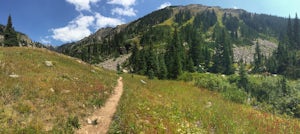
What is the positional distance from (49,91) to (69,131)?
6.81 meters

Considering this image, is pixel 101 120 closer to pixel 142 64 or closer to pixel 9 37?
pixel 142 64

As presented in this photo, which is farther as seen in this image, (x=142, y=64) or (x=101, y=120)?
(x=142, y=64)

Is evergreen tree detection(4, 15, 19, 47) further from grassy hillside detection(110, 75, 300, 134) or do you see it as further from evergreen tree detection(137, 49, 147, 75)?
grassy hillside detection(110, 75, 300, 134)

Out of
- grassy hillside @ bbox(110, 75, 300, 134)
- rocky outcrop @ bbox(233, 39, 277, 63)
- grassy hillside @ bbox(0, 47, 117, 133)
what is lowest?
grassy hillside @ bbox(110, 75, 300, 134)

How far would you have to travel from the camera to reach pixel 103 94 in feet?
68.8

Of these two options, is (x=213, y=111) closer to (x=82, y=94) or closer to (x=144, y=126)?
Result: (x=144, y=126)

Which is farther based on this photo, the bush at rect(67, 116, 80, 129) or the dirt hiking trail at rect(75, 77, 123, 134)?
the bush at rect(67, 116, 80, 129)

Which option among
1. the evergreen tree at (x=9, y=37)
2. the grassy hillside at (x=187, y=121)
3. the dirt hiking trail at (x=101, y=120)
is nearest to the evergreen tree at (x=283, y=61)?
the grassy hillside at (x=187, y=121)

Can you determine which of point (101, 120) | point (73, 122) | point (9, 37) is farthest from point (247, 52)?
point (73, 122)

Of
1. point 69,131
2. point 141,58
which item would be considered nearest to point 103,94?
point 69,131

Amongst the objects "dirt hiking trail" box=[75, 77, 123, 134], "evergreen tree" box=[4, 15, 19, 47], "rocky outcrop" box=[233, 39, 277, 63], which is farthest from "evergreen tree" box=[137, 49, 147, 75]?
"rocky outcrop" box=[233, 39, 277, 63]

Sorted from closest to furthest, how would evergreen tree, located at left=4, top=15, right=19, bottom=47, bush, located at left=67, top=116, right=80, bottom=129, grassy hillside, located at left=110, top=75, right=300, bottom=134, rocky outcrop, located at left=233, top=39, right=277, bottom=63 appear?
grassy hillside, located at left=110, top=75, right=300, bottom=134 < bush, located at left=67, top=116, right=80, bottom=129 < evergreen tree, located at left=4, top=15, right=19, bottom=47 < rocky outcrop, located at left=233, top=39, right=277, bottom=63

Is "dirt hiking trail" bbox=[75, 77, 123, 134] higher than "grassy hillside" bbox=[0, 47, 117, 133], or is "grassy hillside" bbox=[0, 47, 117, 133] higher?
"grassy hillside" bbox=[0, 47, 117, 133]

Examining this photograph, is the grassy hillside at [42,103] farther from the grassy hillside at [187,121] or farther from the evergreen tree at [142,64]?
the evergreen tree at [142,64]
